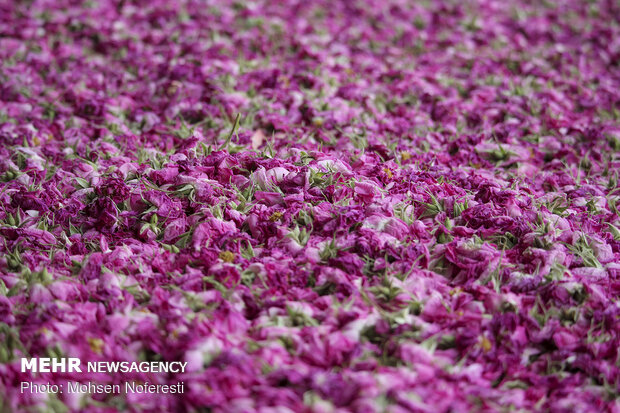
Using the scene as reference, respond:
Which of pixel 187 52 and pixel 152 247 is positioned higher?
pixel 187 52

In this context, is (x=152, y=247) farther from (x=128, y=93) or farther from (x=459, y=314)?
(x=128, y=93)

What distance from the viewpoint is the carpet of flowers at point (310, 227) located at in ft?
6.28

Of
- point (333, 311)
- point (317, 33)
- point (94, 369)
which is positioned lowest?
point (94, 369)

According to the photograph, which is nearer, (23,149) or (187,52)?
(23,149)

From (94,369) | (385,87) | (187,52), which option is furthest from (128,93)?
(94,369)

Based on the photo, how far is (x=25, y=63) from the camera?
4.18 metres

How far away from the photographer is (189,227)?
2480 mm

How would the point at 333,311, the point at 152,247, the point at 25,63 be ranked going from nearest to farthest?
the point at 333,311
the point at 152,247
the point at 25,63

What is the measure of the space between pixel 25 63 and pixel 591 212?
3.65 metres

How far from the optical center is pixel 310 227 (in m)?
2.46

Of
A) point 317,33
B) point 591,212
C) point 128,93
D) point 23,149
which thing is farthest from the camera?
point 317,33

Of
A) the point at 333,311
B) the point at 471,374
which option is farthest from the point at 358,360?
the point at 471,374

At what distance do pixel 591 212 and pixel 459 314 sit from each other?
1004 mm

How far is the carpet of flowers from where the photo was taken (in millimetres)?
1915
